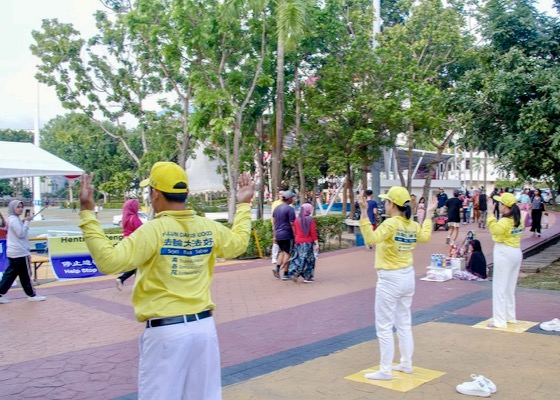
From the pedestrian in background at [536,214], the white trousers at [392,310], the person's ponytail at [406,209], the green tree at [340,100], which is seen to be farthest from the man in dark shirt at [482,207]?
the white trousers at [392,310]

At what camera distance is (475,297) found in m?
9.73

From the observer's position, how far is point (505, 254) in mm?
7273

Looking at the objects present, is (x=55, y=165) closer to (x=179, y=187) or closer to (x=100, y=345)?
(x=100, y=345)

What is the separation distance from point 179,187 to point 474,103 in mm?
9689

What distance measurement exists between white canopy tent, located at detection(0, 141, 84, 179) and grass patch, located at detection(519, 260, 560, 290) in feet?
30.7

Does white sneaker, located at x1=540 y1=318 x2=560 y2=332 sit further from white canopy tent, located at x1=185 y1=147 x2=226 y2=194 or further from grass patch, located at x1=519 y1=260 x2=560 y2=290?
white canopy tent, located at x1=185 y1=147 x2=226 y2=194

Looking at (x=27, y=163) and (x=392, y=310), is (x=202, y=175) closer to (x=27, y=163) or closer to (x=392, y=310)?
(x=27, y=163)

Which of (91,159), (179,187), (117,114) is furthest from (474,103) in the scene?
(91,159)

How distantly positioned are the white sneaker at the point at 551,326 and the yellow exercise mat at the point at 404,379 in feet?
7.77

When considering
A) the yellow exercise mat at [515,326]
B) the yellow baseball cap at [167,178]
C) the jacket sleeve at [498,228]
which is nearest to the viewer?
the yellow baseball cap at [167,178]

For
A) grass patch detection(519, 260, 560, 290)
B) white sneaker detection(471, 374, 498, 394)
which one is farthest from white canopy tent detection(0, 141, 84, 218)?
white sneaker detection(471, 374, 498, 394)

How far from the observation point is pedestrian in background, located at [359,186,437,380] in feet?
17.4

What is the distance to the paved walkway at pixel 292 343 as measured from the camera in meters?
5.34

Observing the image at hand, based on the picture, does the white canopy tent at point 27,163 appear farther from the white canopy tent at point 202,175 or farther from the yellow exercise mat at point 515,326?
the white canopy tent at point 202,175
